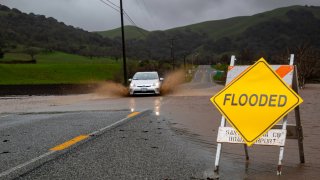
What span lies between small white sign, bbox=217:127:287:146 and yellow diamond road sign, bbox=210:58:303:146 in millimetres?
77

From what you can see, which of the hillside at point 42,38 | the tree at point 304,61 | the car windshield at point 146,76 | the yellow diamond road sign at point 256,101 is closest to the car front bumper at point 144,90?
the car windshield at point 146,76

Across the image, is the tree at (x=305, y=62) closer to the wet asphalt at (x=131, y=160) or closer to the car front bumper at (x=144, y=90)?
the car front bumper at (x=144, y=90)

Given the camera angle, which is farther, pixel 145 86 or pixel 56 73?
pixel 56 73

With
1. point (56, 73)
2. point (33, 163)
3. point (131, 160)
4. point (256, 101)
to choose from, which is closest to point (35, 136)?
point (33, 163)

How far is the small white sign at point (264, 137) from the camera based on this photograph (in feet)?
19.2

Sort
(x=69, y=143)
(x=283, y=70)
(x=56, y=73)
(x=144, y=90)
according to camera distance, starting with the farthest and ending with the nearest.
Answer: (x=56, y=73) < (x=144, y=90) < (x=69, y=143) < (x=283, y=70)

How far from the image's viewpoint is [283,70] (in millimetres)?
6176

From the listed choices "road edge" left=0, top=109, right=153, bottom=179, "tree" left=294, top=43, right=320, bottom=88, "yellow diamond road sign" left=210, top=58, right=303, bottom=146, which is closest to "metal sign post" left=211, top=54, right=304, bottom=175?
"yellow diamond road sign" left=210, top=58, right=303, bottom=146

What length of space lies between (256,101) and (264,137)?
48 cm

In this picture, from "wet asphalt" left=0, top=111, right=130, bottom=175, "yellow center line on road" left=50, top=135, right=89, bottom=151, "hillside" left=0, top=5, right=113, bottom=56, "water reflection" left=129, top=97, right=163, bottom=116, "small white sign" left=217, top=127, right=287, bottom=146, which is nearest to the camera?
"small white sign" left=217, top=127, right=287, bottom=146

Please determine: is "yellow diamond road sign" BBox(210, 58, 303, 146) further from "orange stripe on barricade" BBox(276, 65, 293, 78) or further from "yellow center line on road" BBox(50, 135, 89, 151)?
"yellow center line on road" BBox(50, 135, 89, 151)

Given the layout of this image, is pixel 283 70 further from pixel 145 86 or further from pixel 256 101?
pixel 145 86

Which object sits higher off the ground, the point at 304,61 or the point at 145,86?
the point at 304,61

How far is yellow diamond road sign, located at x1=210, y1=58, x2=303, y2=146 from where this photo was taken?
591cm
